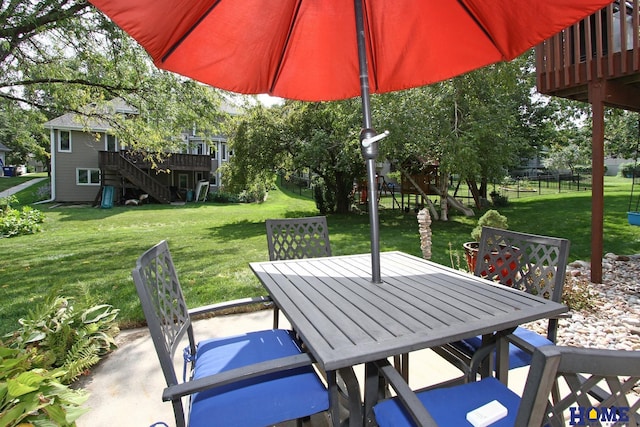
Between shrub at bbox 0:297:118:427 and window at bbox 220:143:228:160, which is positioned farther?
window at bbox 220:143:228:160

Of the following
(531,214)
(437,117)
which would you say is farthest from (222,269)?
(531,214)

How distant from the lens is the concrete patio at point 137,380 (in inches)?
84.7

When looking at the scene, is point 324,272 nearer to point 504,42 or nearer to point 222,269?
point 504,42

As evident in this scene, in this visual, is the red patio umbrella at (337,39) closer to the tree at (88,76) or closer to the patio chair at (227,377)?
the patio chair at (227,377)

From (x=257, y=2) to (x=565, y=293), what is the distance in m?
4.01

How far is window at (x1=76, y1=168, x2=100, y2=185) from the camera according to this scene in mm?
19891

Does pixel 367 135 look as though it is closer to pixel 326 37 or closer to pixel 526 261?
pixel 326 37

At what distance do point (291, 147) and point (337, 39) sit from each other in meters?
11.1

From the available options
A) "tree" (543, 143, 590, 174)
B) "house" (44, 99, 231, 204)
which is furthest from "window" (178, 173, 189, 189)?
"tree" (543, 143, 590, 174)

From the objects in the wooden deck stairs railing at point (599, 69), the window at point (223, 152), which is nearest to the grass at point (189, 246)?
the wooden deck stairs railing at point (599, 69)

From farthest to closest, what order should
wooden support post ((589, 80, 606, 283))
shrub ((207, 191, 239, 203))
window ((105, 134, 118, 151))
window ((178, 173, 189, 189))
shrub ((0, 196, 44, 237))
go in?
window ((178, 173, 189, 189)) < shrub ((207, 191, 239, 203)) < window ((105, 134, 118, 151)) < shrub ((0, 196, 44, 237)) < wooden support post ((589, 80, 606, 283))

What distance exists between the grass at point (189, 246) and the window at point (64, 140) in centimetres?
570

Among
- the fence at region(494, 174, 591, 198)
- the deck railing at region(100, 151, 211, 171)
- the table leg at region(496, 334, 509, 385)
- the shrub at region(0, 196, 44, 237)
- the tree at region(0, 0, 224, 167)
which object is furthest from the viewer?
the fence at region(494, 174, 591, 198)

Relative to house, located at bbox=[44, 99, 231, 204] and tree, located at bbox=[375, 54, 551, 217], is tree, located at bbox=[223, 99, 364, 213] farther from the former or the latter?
house, located at bbox=[44, 99, 231, 204]
